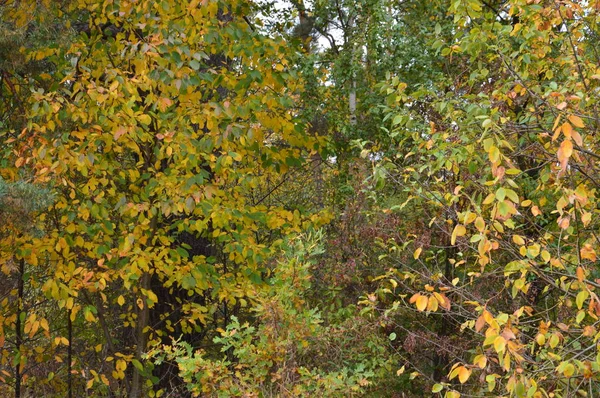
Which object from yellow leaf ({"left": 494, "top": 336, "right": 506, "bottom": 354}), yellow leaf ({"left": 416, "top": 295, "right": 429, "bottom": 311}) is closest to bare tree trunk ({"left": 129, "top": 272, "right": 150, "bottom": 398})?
→ yellow leaf ({"left": 416, "top": 295, "right": 429, "bottom": 311})

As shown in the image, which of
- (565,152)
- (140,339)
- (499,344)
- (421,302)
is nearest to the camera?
(565,152)

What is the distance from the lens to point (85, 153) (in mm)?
5098

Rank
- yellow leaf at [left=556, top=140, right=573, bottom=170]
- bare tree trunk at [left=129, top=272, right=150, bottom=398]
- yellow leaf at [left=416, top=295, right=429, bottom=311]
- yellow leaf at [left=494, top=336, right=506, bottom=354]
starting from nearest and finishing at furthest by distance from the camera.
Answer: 1. yellow leaf at [left=556, top=140, right=573, bottom=170]
2. yellow leaf at [left=494, top=336, right=506, bottom=354]
3. yellow leaf at [left=416, top=295, right=429, bottom=311]
4. bare tree trunk at [left=129, top=272, right=150, bottom=398]

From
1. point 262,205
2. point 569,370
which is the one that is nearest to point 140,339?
point 262,205

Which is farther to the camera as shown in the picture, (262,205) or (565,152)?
(262,205)

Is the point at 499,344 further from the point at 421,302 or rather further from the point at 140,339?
the point at 140,339

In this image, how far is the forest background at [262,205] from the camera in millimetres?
3629

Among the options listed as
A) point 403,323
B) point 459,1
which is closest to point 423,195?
point 459,1

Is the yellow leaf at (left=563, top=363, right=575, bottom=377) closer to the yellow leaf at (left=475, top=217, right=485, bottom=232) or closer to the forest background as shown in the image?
the forest background

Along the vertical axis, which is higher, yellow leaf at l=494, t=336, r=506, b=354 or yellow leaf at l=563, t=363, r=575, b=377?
yellow leaf at l=494, t=336, r=506, b=354

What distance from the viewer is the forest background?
3.63 m

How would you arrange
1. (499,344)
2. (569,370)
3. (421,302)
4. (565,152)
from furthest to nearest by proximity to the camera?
1. (421,302)
2. (569,370)
3. (499,344)
4. (565,152)

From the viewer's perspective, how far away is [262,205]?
6.15m

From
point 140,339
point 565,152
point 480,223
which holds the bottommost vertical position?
point 140,339
